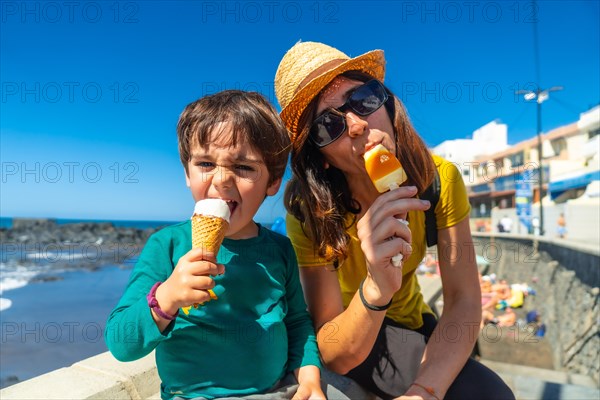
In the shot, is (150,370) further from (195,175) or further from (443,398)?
(443,398)

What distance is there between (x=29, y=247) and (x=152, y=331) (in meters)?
39.3

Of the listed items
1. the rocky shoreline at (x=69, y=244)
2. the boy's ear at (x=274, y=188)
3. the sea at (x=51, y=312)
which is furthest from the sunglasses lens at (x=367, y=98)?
the rocky shoreline at (x=69, y=244)

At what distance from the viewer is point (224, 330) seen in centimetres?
165

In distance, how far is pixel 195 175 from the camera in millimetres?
1686

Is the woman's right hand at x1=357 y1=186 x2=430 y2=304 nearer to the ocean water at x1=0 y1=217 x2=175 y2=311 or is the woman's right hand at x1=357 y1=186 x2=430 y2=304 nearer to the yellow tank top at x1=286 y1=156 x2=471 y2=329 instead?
the yellow tank top at x1=286 y1=156 x2=471 y2=329

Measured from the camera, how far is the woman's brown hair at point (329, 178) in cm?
198

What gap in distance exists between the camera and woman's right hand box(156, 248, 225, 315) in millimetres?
1311

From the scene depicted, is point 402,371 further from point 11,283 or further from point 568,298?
point 11,283

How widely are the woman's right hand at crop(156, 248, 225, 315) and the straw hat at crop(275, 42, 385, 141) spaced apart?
0.89 metres

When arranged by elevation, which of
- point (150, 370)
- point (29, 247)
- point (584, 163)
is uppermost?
point (584, 163)

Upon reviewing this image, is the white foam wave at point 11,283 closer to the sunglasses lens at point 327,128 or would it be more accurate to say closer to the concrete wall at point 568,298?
the concrete wall at point 568,298

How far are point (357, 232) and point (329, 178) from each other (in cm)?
41

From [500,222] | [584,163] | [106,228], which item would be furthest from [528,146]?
[106,228]

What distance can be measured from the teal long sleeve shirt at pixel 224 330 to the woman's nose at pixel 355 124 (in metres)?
0.63
